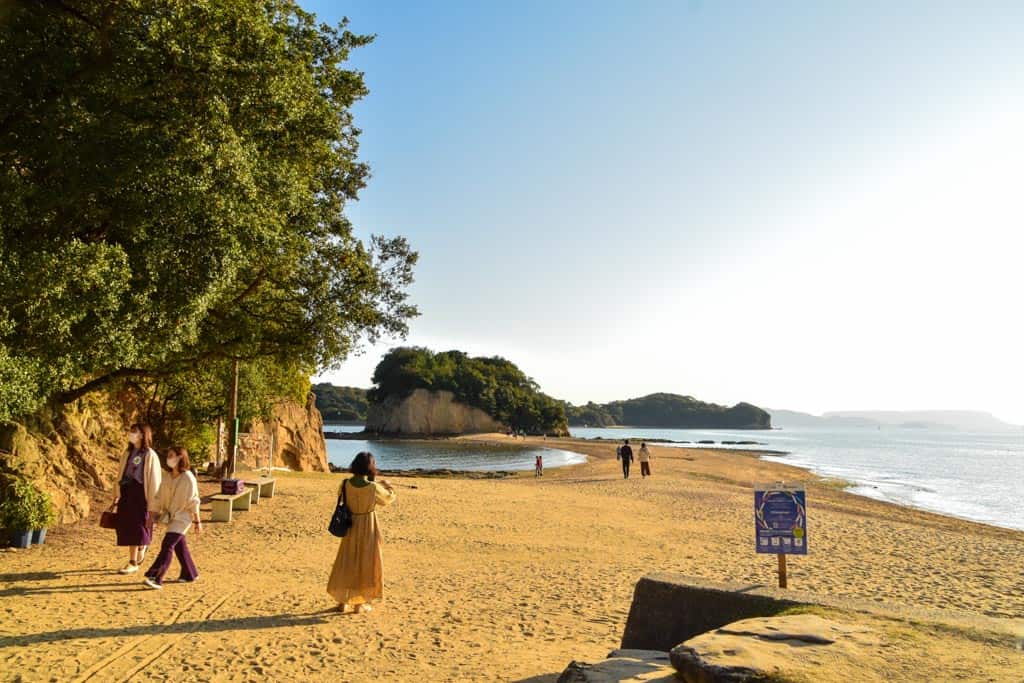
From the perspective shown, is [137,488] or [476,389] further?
[476,389]

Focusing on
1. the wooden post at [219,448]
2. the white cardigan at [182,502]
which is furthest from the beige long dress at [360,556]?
the wooden post at [219,448]

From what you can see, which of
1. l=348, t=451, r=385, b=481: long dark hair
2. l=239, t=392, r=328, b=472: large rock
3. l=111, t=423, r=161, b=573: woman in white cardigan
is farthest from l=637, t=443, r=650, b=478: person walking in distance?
l=111, t=423, r=161, b=573: woman in white cardigan

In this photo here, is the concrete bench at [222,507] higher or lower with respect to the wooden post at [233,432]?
lower

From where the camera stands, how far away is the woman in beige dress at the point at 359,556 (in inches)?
310

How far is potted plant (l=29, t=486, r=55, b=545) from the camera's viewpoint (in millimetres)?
10703

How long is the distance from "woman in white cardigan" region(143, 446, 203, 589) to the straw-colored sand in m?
0.27

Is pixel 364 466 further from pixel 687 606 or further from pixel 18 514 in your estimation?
pixel 18 514

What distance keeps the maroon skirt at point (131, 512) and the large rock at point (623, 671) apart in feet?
22.7

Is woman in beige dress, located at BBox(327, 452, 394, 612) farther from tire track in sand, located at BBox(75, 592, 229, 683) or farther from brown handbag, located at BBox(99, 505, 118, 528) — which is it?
brown handbag, located at BBox(99, 505, 118, 528)

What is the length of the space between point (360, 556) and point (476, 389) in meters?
126

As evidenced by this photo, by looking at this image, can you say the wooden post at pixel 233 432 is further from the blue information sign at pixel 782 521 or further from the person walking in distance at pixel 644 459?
the person walking in distance at pixel 644 459

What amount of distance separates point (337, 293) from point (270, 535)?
197 inches

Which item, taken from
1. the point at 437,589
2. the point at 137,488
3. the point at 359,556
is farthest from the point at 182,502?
the point at 437,589

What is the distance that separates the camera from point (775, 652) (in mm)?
4379
